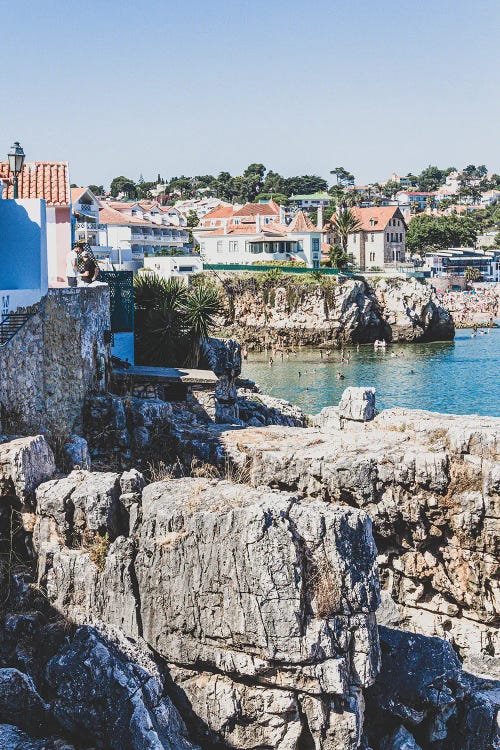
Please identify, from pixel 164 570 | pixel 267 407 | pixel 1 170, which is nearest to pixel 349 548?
pixel 164 570

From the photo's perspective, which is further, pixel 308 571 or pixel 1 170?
pixel 1 170

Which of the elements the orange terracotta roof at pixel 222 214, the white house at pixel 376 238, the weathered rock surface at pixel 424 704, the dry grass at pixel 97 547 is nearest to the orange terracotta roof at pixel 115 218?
the orange terracotta roof at pixel 222 214

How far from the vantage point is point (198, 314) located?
32.0m

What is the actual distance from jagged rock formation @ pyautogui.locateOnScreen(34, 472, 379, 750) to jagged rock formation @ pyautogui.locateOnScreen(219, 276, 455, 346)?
70.5m

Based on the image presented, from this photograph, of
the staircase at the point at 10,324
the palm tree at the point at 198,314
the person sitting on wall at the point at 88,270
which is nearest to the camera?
the staircase at the point at 10,324

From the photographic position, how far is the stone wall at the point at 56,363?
16.2 metres

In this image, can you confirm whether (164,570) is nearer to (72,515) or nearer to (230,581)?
(230,581)

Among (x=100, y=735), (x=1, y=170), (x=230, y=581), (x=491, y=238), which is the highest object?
(x=491, y=238)

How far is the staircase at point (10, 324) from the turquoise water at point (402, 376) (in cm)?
2942

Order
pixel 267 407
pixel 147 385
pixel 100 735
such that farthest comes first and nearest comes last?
pixel 267 407, pixel 147 385, pixel 100 735

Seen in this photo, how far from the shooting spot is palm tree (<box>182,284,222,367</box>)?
30.7 meters

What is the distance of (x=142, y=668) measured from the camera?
33.6 ft

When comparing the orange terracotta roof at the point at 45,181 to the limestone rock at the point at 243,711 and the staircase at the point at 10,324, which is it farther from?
the limestone rock at the point at 243,711

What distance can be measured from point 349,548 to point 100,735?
11.1 feet
